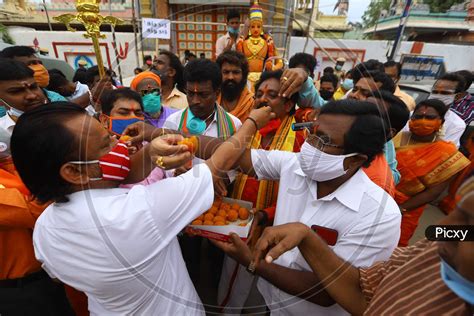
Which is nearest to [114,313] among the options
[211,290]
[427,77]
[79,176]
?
[79,176]

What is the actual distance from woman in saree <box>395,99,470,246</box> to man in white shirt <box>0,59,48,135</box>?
3692mm

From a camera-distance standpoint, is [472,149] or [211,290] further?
[472,149]

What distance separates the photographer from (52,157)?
99 centimetres

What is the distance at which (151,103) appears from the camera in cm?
275

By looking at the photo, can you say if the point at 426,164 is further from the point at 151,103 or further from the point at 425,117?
the point at 151,103

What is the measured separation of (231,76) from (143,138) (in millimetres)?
2009

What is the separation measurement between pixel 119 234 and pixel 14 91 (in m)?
2.09

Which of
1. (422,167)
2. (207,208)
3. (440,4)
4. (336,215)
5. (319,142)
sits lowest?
(422,167)

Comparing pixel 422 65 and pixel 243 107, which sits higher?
pixel 422 65

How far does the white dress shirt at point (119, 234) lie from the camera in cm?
99

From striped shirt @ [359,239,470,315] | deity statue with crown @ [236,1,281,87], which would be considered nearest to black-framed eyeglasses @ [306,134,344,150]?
striped shirt @ [359,239,470,315]

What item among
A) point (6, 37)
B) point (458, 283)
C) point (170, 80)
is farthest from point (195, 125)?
point (6, 37)

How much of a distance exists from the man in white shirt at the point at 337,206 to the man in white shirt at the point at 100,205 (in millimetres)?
478

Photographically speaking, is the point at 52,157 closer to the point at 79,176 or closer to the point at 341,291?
the point at 79,176
